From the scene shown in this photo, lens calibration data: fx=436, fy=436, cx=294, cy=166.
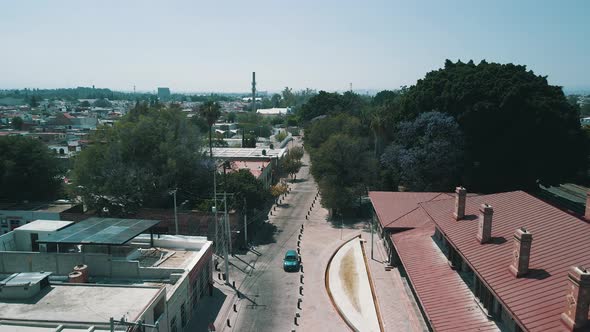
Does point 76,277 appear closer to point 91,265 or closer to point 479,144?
point 91,265

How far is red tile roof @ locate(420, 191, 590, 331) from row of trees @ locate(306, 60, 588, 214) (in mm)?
19839

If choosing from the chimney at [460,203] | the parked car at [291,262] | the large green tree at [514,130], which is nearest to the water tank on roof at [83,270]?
the parked car at [291,262]

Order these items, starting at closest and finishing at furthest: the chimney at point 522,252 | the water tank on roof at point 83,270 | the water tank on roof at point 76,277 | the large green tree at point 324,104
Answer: the chimney at point 522,252 < the water tank on roof at point 76,277 < the water tank on roof at point 83,270 < the large green tree at point 324,104

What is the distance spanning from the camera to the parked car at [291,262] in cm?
3512

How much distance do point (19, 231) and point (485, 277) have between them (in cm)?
3007

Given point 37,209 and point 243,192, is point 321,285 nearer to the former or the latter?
point 243,192

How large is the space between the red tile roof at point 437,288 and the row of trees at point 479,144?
53.5 feet

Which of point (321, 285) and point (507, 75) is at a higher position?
point (507, 75)

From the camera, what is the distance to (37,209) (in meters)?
45.6

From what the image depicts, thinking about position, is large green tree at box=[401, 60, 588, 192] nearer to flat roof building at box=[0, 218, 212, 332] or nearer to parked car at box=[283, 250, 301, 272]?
parked car at box=[283, 250, 301, 272]

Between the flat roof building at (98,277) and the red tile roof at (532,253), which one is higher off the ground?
the red tile roof at (532,253)

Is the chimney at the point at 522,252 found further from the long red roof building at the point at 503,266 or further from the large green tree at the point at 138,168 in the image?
the large green tree at the point at 138,168

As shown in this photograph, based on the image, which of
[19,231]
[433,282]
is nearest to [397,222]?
[433,282]

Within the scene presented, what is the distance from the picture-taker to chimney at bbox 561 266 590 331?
1405 cm
